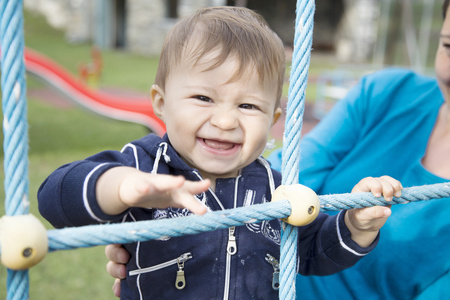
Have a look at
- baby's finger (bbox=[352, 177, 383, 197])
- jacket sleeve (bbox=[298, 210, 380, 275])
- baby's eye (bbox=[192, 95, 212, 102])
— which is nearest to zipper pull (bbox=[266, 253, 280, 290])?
jacket sleeve (bbox=[298, 210, 380, 275])

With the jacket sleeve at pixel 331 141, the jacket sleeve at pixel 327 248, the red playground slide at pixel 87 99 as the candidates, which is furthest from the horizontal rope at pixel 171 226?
the red playground slide at pixel 87 99

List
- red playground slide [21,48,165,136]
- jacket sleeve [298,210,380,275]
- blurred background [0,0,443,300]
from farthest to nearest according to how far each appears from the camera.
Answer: red playground slide [21,48,165,136] < blurred background [0,0,443,300] < jacket sleeve [298,210,380,275]

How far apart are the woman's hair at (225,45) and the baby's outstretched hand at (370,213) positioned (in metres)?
0.26

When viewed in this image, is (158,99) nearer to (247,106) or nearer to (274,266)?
(247,106)

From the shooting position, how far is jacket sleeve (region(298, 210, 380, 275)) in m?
0.90

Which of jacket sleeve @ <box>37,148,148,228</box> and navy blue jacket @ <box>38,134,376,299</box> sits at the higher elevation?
jacket sleeve @ <box>37,148,148,228</box>

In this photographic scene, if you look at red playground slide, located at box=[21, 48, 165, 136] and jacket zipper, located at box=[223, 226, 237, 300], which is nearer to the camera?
jacket zipper, located at box=[223, 226, 237, 300]

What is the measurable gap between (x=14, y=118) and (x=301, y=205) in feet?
1.35

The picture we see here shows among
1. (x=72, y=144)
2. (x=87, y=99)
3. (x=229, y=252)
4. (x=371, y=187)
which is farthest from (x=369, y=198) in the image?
(x=87, y=99)

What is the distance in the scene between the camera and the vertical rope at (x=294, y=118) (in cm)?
73

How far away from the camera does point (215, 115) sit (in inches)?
32.1

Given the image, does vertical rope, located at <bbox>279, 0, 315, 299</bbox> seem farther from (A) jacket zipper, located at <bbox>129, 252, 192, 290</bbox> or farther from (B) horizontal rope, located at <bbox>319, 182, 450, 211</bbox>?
(A) jacket zipper, located at <bbox>129, 252, 192, 290</bbox>

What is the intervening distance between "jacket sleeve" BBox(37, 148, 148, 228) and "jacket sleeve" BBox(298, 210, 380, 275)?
44cm

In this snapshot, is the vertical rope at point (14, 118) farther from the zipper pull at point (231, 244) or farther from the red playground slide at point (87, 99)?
the red playground slide at point (87, 99)
